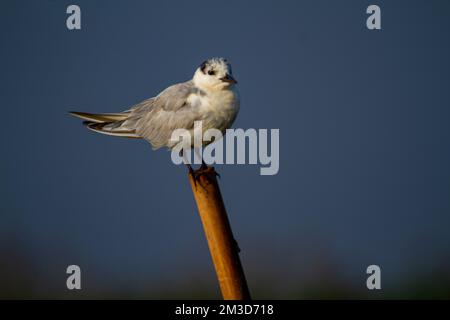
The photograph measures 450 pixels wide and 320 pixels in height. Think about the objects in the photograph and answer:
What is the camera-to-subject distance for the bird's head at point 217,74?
5.25m

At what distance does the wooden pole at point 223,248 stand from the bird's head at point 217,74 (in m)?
1.18

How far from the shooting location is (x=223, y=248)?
4.24 meters

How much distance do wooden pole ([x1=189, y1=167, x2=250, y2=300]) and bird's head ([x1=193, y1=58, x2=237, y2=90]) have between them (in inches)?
46.4

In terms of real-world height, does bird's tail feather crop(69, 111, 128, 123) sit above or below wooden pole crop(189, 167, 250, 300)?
above

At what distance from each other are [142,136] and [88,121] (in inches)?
18.1

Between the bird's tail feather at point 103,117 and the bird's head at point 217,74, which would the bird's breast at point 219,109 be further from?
the bird's tail feather at point 103,117

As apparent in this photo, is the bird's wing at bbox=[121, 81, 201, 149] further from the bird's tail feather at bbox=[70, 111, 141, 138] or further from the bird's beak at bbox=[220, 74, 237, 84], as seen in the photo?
the bird's beak at bbox=[220, 74, 237, 84]

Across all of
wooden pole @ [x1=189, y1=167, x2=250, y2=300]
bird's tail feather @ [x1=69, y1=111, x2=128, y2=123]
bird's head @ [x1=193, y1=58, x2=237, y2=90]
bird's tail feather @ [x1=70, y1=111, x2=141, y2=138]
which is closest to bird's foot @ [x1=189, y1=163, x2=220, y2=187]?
wooden pole @ [x1=189, y1=167, x2=250, y2=300]

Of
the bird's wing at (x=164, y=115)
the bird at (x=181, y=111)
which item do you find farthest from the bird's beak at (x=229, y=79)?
the bird's wing at (x=164, y=115)

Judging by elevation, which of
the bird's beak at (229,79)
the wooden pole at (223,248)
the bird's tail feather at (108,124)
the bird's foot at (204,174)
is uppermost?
the bird's beak at (229,79)

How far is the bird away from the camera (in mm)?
5262

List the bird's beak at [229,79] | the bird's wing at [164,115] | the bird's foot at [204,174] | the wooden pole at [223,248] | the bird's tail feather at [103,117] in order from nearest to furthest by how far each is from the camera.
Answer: the wooden pole at [223,248] < the bird's foot at [204,174] < the bird's beak at [229,79] < the bird's wing at [164,115] < the bird's tail feather at [103,117]

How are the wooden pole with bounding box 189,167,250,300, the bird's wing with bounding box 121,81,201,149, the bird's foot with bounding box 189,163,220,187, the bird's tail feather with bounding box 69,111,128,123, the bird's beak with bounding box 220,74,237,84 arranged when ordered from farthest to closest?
1. the bird's tail feather with bounding box 69,111,128,123
2. the bird's wing with bounding box 121,81,201,149
3. the bird's beak with bounding box 220,74,237,84
4. the bird's foot with bounding box 189,163,220,187
5. the wooden pole with bounding box 189,167,250,300
